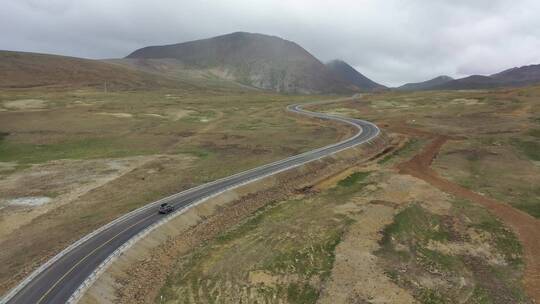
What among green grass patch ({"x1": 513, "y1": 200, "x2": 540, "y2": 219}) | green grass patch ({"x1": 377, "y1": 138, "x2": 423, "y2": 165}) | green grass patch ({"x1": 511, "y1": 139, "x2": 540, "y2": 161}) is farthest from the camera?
green grass patch ({"x1": 511, "y1": 139, "x2": 540, "y2": 161})

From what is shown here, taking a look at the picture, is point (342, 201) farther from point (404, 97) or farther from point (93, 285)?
point (404, 97)

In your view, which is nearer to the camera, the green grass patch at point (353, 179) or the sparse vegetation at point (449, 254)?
the sparse vegetation at point (449, 254)

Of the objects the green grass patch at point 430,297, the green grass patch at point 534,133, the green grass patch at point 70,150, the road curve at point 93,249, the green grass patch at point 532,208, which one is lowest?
the green grass patch at point 70,150

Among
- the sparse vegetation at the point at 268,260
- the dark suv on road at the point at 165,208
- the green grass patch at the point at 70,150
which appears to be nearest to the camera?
the sparse vegetation at the point at 268,260

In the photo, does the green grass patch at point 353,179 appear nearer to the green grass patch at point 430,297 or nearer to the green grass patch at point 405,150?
the green grass patch at point 405,150

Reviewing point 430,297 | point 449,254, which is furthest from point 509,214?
point 430,297

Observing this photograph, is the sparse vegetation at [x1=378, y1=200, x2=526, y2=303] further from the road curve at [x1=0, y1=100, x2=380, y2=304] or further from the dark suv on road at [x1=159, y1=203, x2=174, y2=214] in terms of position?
the dark suv on road at [x1=159, y1=203, x2=174, y2=214]

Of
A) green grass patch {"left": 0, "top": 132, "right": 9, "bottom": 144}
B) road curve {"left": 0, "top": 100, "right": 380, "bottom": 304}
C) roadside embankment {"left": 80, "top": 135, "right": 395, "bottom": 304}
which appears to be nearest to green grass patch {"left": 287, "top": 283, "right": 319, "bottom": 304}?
roadside embankment {"left": 80, "top": 135, "right": 395, "bottom": 304}

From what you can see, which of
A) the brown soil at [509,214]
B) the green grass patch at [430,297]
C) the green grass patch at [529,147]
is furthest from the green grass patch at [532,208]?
the green grass patch at [529,147]
